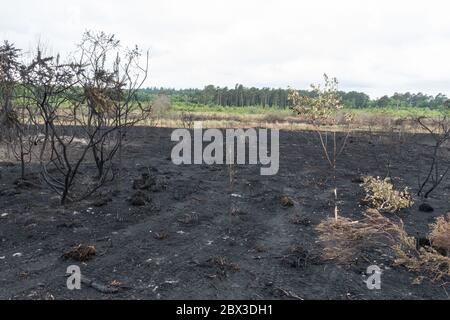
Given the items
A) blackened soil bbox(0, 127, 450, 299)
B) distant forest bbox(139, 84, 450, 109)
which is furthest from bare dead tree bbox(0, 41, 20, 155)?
distant forest bbox(139, 84, 450, 109)

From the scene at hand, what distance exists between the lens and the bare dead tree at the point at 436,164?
977cm

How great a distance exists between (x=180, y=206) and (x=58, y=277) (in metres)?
3.49

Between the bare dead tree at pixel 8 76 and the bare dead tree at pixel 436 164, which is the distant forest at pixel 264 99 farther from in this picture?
the bare dead tree at pixel 8 76

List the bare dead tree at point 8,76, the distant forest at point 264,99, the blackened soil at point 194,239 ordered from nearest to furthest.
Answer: the blackened soil at point 194,239 < the bare dead tree at point 8,76 < the distant forest at point 264,99

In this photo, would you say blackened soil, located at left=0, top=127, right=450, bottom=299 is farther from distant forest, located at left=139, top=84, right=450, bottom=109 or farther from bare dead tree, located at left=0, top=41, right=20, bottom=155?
distant forest, located at left=139, top=84, right=450, bottom=109

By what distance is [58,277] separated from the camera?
4.95m

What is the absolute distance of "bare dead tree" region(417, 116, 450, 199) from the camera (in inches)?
385

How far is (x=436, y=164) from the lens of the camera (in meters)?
10.3

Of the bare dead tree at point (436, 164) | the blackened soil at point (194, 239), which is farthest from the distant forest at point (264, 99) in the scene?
the blackened soil at point (194, 239)

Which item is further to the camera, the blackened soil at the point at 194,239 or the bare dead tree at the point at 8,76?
the bare dead tree at the point at 8,76

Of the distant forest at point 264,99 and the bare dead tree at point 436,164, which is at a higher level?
the distant forest at point 264,99
